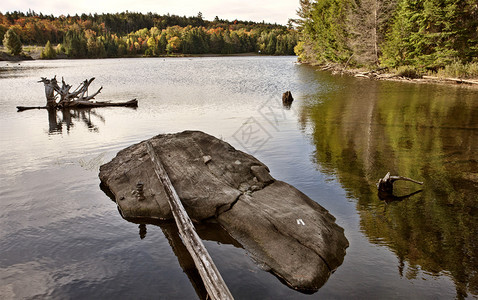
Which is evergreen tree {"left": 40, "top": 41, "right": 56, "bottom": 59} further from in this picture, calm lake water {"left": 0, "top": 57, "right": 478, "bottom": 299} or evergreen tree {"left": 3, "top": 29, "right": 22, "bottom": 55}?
calm lake water {"left": 0, "top": 57, "right": 478, "bottom": 299}

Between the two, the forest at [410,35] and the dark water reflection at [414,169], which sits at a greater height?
the forest at [410,35]

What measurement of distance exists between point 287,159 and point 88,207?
7.88 m

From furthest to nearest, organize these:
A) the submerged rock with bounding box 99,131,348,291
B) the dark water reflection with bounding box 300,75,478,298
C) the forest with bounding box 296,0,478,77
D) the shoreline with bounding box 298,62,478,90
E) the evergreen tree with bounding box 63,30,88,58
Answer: the evergreen tree with bounding box 63,30,88,58 → the forest with bounding box 296,0,478,77 → the shoreline with bounding box 298,62,478,90 → the dark water reflection with bounding box 300,75,478,298 → the submerged rock with bounding box 99,131,348,291

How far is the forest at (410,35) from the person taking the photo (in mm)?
37688

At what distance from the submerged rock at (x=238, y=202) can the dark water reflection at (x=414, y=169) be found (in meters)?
1.63

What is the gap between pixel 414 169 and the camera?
12961 millimetres

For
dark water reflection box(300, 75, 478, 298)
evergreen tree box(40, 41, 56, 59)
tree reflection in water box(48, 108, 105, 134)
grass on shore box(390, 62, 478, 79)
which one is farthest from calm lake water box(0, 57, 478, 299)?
evergreen tree box(40, 41, 56, 59)

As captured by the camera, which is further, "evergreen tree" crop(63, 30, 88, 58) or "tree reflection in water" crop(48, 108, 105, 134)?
"evergreen tree" crop(63, 30, 88, 58)

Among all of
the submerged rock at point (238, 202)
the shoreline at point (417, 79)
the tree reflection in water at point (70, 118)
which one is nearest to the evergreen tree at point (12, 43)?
the shoreline at point (417, 79)

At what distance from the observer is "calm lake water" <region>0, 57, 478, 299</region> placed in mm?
7062

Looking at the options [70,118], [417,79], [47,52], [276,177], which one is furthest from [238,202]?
[47,52]

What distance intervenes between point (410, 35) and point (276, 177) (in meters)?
39.8

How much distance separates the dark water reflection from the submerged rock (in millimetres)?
1626

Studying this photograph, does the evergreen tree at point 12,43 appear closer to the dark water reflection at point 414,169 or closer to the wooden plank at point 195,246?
the dark water reflection at point 414,169
